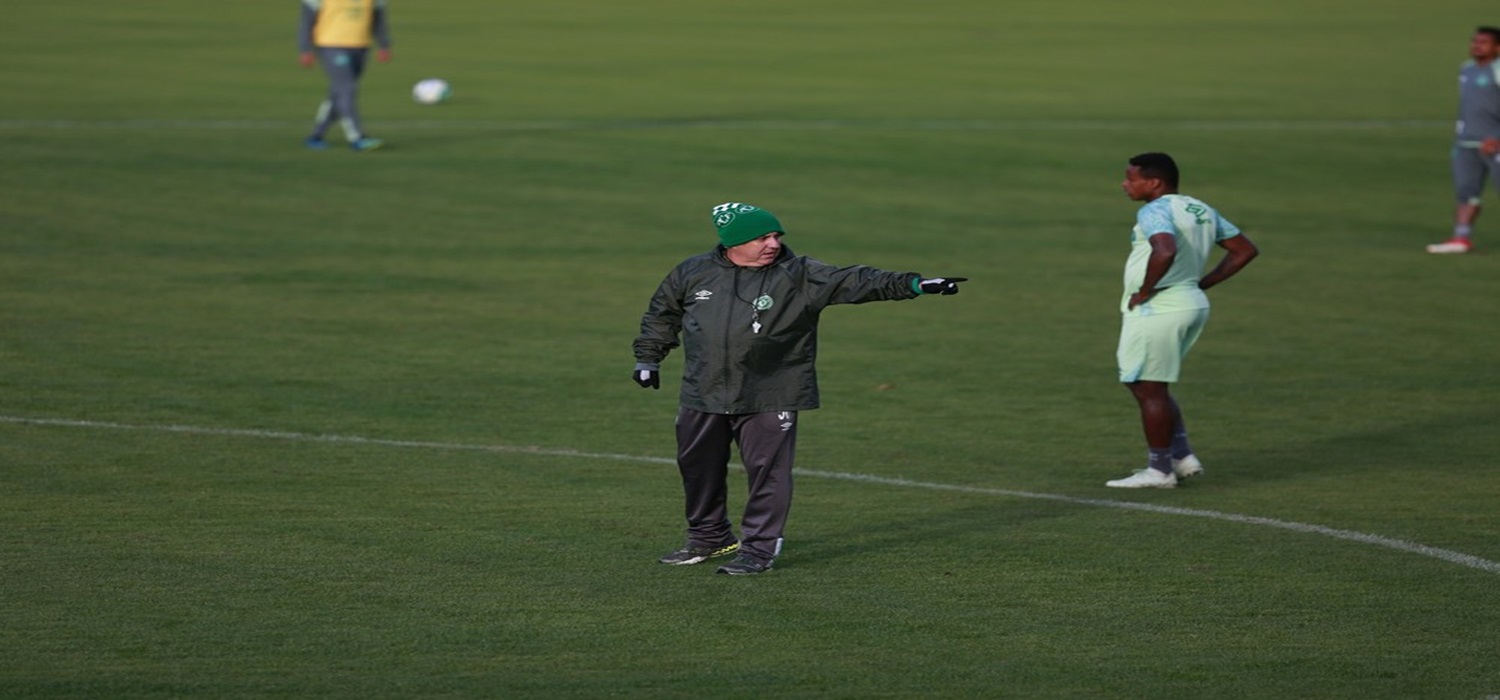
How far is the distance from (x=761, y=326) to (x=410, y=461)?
3.57 m

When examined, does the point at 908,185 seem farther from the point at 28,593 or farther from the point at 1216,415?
the point at 28,593

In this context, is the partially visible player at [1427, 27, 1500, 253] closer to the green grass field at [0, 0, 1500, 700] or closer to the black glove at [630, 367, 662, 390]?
the green grass field at [0, 0, 1500, 700]

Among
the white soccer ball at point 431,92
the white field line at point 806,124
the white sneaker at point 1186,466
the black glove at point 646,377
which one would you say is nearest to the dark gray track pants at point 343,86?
the white field line at point 806,124

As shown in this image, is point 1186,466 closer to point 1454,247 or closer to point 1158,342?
point 1158,342

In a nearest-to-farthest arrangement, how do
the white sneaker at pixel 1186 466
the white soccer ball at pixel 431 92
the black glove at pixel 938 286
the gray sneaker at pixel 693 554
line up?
the black glove at pixel 938 286 → the gray sneaker at pixel 693 554 → the white sneaker at pixel 1186 466 → the white soccer ball at pixel 431 92

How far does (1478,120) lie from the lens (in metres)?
20.4

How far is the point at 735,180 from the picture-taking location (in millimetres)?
24859

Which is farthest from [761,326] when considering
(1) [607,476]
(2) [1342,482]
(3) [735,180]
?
(3) [735,180]

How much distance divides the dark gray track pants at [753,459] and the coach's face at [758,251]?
682 millimetres

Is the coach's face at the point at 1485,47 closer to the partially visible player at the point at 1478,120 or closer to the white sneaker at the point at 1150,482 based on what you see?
the partially visible player at the point at 1478,120

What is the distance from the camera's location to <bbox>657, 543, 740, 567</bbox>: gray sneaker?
9875mm

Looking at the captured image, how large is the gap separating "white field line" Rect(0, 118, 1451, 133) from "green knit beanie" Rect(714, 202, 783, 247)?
1951cm

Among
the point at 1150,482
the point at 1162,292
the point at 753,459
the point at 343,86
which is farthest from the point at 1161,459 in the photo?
the point at 343,86

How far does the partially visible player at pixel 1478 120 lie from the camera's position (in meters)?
20.2
